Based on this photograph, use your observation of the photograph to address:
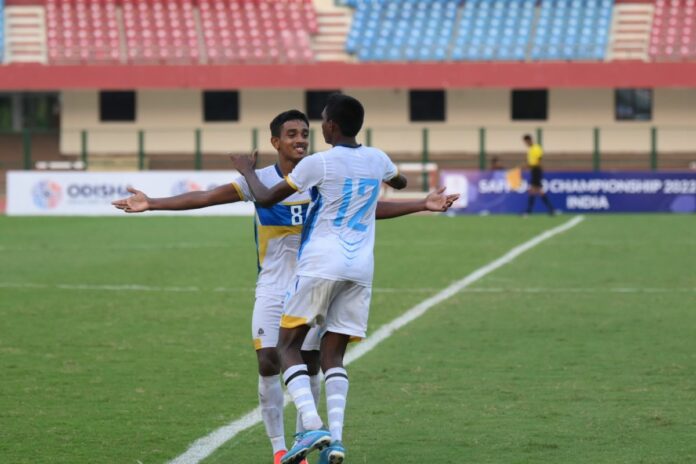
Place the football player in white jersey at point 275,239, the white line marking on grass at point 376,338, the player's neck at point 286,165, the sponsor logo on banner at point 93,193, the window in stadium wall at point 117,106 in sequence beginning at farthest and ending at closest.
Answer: the window in stadium wall at point 117,106 → the sponsor logo on banner at point 93,193 → the white line marking on grass at point 376,338 → the player's neck at point 286,165 → the football player in white jersey at point 275,239

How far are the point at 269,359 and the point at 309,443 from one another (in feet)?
2.49

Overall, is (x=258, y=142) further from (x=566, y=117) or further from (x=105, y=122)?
(x=566, y=117)

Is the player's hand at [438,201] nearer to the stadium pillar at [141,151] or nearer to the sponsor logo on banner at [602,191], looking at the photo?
the sponsor logo on banner at [602,191]

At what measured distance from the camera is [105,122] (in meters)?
45.3

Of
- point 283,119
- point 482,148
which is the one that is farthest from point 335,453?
point 482,148

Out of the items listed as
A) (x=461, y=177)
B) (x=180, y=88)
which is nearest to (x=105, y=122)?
(x=180, y=88)

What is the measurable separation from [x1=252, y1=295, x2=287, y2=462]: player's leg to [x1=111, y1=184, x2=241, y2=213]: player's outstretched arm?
575mm

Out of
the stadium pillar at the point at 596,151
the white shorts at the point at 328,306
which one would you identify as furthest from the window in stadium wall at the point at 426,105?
the white shorts at the point at 328,306

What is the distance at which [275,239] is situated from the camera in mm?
7402

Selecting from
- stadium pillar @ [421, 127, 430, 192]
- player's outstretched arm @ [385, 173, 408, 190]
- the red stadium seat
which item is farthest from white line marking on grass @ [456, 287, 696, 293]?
the red stadium seat

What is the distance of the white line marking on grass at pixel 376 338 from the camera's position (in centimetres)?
771

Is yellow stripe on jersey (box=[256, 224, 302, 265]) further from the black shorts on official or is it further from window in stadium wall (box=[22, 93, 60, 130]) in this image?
window in stadium wall (box=[22, 93, 60, 130])

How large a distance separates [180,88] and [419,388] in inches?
1349

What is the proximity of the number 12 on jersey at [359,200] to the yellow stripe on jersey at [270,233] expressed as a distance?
0.43 meters
